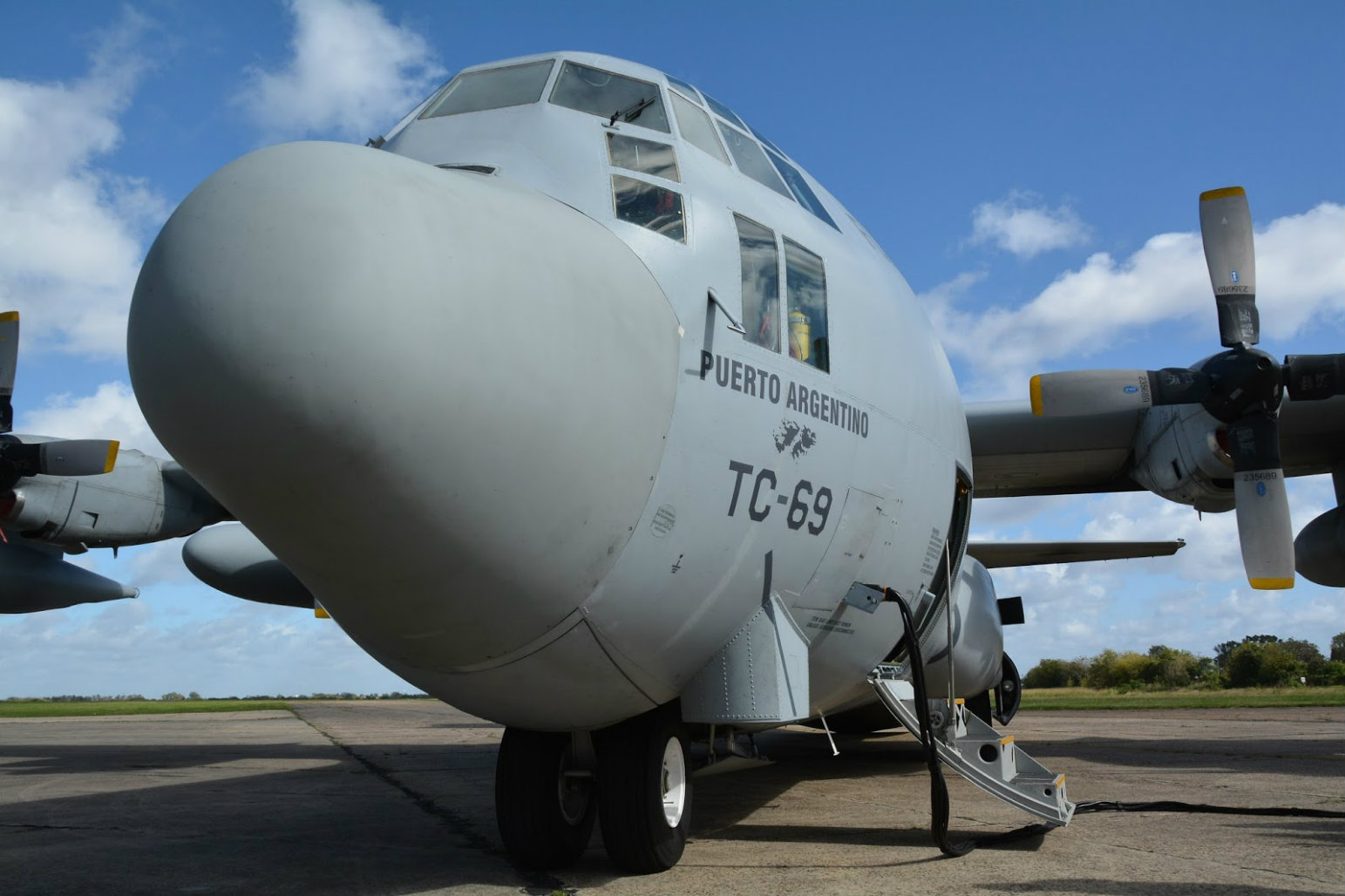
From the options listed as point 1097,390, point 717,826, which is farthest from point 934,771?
point 1097,390

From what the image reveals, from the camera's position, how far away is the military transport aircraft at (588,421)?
352cm

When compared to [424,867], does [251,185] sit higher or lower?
higher

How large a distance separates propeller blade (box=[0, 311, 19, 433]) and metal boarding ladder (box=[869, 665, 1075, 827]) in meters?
10.1

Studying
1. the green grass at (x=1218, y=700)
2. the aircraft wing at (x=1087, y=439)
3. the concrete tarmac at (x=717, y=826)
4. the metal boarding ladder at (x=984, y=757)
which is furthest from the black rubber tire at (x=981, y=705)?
the green grass at (x=1218, y=700)

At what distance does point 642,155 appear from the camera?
17.9 ft

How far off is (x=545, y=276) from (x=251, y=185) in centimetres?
108

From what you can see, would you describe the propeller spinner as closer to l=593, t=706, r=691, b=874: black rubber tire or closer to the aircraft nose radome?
l=593, t=706, r=691, b=874: black rubber tire

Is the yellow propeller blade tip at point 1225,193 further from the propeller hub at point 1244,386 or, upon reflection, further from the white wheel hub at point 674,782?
the white wheel hub at point 674,782

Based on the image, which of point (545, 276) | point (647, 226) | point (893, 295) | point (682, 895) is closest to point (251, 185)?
point (545, 276)

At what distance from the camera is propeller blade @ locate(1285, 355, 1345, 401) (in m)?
8.81

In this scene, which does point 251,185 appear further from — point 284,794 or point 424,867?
point 284,794

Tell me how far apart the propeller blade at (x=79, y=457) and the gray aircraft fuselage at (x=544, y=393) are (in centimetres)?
653

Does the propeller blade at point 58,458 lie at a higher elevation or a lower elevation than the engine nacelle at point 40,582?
higher

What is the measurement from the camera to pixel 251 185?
3664mm
